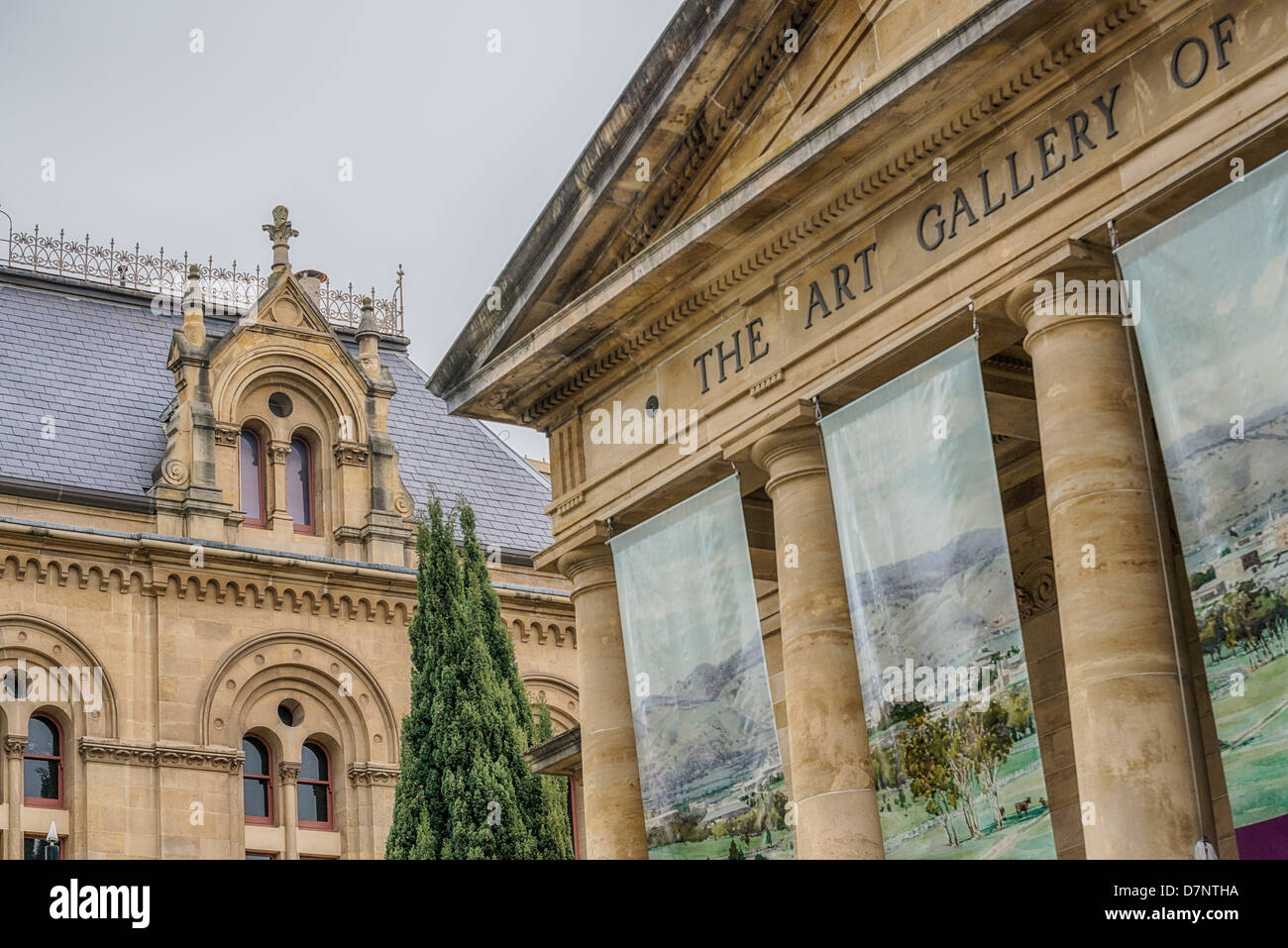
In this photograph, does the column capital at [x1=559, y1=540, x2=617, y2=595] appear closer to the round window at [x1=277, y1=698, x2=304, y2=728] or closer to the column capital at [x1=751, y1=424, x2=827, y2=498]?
the column capital at [x1=751, y1=424, x2=827, y2=498]

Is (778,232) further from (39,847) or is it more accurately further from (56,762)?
(56,762)

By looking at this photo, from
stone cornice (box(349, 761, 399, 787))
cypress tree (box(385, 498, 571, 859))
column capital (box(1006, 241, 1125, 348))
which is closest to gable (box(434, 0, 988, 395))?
column capital (box(1006, 241, 1125, 348))

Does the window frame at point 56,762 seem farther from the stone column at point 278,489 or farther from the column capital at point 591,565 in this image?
the column capital at point 591,565

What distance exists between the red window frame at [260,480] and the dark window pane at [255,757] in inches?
185

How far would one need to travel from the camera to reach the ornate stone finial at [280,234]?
46.2 m

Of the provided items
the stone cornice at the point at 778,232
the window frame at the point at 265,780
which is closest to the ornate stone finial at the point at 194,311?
the window frame at the point at 265,780

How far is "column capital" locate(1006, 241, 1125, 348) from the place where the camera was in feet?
59.2

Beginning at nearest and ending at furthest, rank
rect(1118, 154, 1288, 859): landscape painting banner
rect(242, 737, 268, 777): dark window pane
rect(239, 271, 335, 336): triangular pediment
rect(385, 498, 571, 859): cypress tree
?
rect(1118, 154, 1288, 859): landscape painting banner, rect(385, 498, 571, 859): cypress tree, rect(242, 737, 268, 777): dark window pane, rect(239, 271, 335, 336): triangular pediment

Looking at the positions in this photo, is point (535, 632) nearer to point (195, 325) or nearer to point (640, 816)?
point (195, 325)

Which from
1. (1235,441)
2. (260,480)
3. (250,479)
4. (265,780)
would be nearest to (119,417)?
(250,479)

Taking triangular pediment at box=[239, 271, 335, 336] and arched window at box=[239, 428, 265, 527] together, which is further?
triangular pediment at box=[239, 271, 335, 336]

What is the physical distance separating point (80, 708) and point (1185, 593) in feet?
81.9

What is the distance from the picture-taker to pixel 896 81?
19.1 m

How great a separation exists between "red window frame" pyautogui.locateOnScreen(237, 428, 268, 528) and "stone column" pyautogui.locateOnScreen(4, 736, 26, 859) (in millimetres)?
6998
